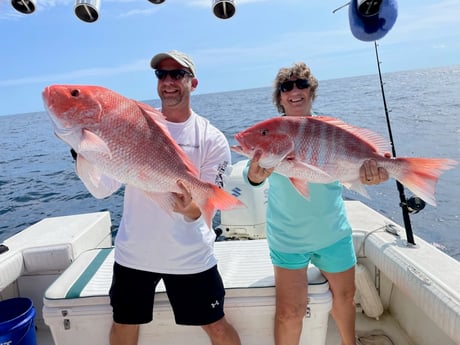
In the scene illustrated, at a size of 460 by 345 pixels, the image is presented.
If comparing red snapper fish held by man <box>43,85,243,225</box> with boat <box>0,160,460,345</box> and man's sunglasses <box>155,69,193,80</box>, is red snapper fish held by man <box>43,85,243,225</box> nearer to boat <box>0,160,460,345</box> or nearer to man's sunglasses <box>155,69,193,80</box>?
man's sunglasses <box>155,69,193,80</box>

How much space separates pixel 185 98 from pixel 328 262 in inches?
56.7

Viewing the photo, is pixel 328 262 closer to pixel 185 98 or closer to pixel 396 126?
pixel 185 98

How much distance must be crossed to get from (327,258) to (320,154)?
0.79 meters

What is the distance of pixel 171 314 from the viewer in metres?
2.53

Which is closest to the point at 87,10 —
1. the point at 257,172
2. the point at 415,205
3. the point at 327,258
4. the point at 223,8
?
the point at 223,8

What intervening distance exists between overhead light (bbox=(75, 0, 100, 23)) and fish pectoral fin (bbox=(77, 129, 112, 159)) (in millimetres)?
1952

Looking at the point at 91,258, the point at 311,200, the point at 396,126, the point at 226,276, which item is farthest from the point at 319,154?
the point at 396,126

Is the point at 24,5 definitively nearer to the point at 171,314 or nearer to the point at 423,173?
the point at 171,314

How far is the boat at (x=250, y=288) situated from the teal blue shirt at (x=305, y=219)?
1.01 feet

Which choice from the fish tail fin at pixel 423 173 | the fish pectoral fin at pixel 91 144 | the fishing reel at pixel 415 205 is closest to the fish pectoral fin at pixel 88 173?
the fish pectoral fin at pixel 91 144

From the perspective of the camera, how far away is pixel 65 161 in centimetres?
1666

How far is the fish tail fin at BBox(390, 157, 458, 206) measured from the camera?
206cm

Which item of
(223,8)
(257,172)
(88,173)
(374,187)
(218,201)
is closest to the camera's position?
(88,173)

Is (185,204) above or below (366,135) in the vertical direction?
below
